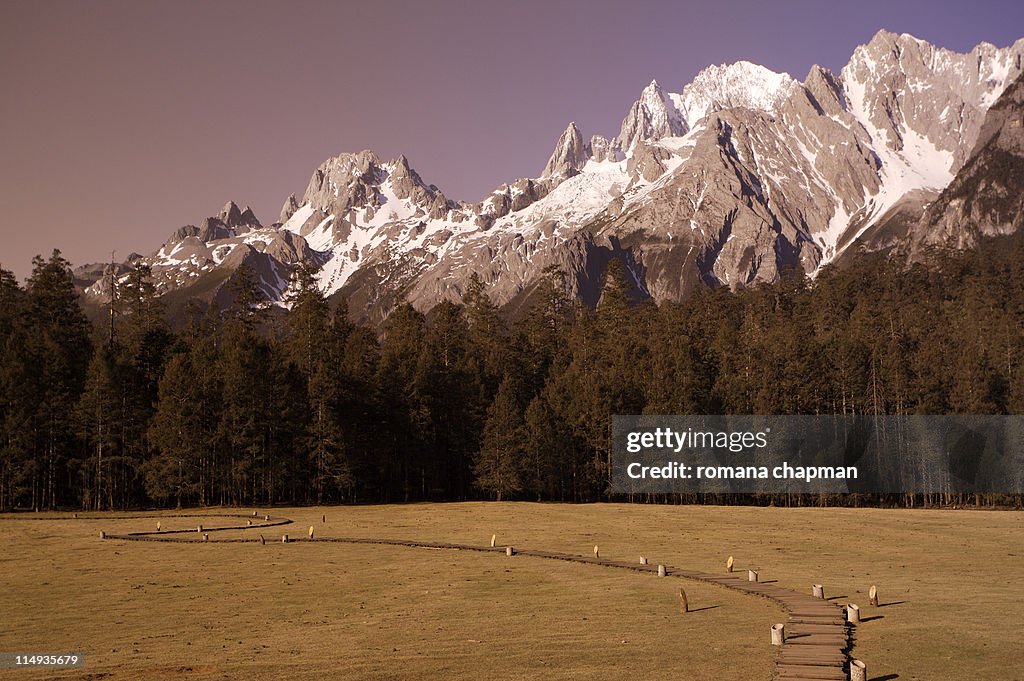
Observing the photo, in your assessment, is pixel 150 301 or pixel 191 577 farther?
pixel 150 301

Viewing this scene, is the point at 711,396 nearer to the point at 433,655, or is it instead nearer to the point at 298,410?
the point at 298,410

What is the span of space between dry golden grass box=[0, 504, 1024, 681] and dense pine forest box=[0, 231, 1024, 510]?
39.2 metres

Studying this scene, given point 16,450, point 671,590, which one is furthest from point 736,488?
point 16,450

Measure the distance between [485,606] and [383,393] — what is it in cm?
9274

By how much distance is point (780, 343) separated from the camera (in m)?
136

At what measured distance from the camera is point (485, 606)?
39906mm

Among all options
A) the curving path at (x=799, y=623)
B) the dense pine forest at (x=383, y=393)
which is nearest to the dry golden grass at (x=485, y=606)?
the curving path at (x=799, y=623)

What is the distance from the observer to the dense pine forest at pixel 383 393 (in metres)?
112

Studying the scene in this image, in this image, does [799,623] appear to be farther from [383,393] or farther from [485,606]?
[383,393]

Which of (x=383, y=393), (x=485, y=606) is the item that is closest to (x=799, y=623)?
(x=485, y=606)

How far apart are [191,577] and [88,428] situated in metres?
70.7

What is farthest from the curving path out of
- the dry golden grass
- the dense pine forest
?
the dense pine forest

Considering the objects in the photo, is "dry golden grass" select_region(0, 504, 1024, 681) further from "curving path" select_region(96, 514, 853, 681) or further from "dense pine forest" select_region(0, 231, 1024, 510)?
"dense pine forest" select_region(0, 231, 1024, 510)

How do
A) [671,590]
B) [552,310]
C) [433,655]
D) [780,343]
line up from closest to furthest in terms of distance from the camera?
1. [433,655]
2. [671,590]
3. [780,343]
4. [552,310]
